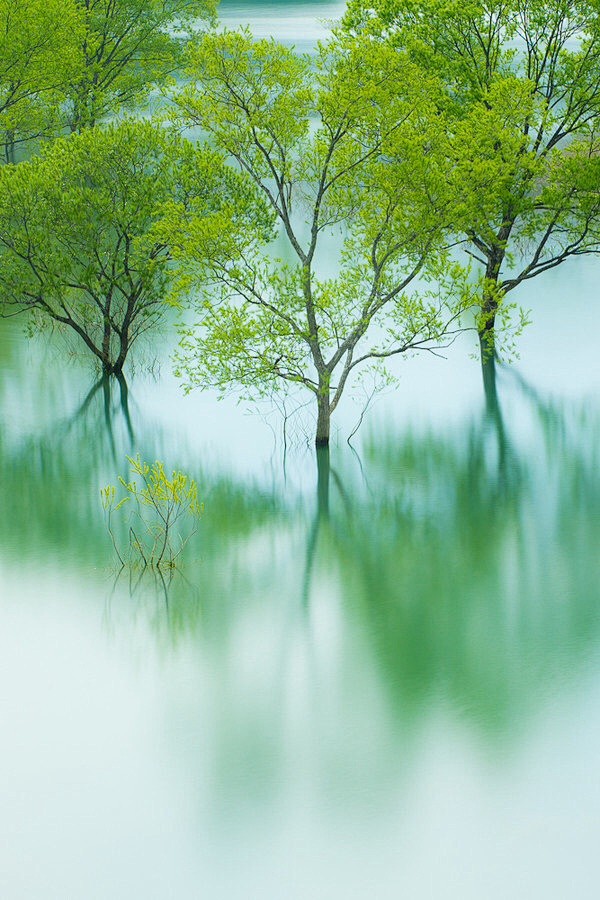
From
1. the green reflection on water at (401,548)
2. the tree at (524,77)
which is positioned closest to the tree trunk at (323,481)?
the green reflection on water at (401,548)

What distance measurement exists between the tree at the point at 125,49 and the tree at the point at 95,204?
11130 millimetres

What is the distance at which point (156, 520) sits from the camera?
1363cm

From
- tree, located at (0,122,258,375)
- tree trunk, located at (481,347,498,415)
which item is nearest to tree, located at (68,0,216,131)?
tree, located at (0,122,258,375)

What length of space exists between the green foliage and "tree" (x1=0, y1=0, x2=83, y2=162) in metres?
17.8

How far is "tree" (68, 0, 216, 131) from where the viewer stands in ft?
106

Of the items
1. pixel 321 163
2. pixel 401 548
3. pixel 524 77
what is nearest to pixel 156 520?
pixel 401 548

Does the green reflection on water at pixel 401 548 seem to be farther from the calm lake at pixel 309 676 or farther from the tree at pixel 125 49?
the tree at pixel 125 49

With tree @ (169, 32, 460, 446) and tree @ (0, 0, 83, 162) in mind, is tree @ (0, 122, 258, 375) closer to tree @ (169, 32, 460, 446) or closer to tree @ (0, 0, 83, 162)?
tree @ (169, 32, 460, 446)

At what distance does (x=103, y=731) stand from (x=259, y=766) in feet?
4.24

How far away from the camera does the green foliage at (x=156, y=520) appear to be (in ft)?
39.5

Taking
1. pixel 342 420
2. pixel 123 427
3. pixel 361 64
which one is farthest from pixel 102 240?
pixel 361 64

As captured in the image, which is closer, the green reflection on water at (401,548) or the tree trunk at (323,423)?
the green reflection on water at (401,548)

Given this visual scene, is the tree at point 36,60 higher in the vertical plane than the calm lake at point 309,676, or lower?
higher

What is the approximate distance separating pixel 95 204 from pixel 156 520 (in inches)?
362
